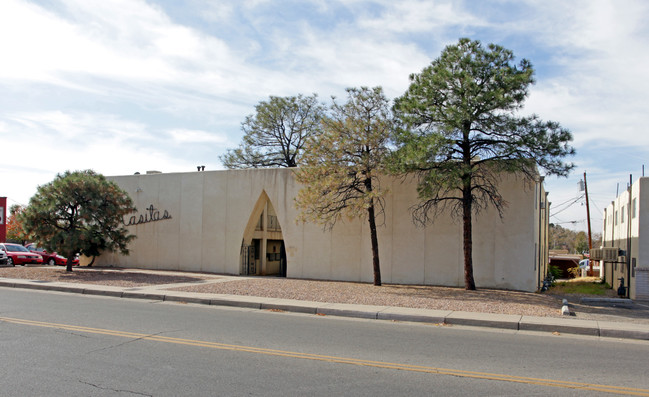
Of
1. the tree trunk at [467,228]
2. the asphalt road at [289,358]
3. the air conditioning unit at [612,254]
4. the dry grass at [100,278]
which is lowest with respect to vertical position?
the dry grass at [100,278]

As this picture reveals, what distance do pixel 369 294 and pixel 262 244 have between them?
40.4 ft

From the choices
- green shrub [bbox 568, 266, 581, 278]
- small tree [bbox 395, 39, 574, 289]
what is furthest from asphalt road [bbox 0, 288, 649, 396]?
green shrub [bbox 568, 266, 581, 278]

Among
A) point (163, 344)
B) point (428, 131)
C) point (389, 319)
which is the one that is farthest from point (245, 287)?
point (163, 344)

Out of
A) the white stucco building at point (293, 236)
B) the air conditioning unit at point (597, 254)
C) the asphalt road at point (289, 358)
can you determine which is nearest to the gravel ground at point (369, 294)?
the white stucco building at point (293, 236)

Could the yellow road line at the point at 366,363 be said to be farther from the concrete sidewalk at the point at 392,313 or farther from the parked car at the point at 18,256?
the parked car at the point at 18,256

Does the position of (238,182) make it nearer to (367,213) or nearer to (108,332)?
(367,213)

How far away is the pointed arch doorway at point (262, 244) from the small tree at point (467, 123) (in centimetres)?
1012

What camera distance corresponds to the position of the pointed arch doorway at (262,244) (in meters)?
26.0

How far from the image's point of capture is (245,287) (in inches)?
735

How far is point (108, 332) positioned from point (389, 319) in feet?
21.2

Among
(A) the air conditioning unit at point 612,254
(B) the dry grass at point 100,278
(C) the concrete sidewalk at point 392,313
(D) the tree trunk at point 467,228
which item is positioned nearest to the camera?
(C) the concrete sidewalk at point 392,313

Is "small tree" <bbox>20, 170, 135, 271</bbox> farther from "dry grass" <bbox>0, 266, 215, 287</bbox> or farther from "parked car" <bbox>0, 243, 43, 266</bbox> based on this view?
"parked car" <bbox>0, 243, 43, 266</bbox>

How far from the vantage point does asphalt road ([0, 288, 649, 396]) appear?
6352 mm

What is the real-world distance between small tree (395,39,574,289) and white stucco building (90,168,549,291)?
107 inches
